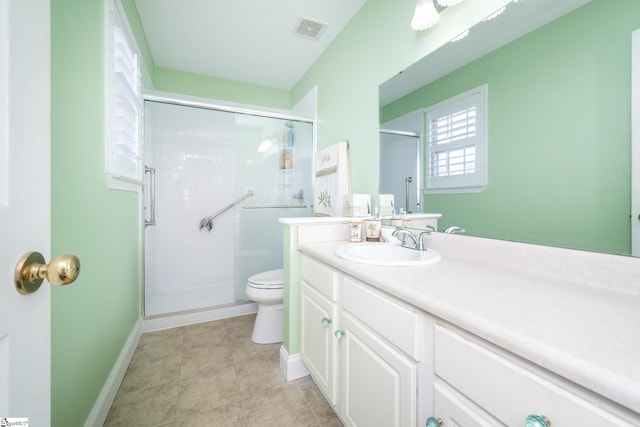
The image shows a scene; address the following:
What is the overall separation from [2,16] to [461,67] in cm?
134

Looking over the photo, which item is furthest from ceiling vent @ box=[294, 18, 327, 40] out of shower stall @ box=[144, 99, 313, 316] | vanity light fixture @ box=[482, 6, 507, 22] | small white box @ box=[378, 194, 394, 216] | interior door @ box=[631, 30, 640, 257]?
interior door @ box=[631, 30, 640, 257]

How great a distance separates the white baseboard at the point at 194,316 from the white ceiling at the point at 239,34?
230 cm

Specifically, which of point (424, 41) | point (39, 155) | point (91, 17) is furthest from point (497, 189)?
point (91, 17)

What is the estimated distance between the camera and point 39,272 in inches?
15.7

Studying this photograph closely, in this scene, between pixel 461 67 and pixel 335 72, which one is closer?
pixel 461 67

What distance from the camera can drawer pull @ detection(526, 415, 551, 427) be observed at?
43 cm

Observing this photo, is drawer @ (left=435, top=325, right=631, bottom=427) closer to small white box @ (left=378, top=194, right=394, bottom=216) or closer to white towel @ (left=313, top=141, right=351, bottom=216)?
small white box @ (left=378, top=194, right=394, bottom=216)

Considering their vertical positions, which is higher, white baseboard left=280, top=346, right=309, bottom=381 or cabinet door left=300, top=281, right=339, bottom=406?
cabinet door left=300, top=281, right=339, bottom=406

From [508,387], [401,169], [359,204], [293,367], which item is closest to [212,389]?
[293,367]

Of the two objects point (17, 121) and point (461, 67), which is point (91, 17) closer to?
point (17, 121)

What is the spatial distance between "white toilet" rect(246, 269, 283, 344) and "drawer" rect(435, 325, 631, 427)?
1.37 meters

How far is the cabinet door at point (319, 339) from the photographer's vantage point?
111cm

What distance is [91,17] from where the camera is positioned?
1.11 metres

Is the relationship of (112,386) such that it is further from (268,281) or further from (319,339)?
(319,339)
